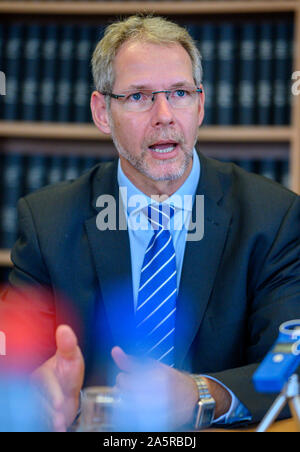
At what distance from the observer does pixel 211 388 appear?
1.01 meters

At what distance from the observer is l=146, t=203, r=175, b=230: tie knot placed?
1379 mm

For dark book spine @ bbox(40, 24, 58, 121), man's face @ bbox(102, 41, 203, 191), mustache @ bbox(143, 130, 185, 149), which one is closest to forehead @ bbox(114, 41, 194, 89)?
man's face @ bbox(102, 41, 203, 191)

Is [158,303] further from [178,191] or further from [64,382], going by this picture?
[64,382]

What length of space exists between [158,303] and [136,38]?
637 mm

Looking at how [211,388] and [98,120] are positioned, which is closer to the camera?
[211,388]

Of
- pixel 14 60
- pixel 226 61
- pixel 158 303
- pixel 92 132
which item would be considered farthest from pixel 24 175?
pixel 158 303

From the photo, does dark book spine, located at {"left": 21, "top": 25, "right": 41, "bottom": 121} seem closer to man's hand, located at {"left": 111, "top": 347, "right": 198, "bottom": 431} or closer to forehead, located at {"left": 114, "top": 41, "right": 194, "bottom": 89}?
forehead, located at {"left": 114, "top": 41, "right": 194, "bottom": 89}

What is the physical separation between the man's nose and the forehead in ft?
0.10

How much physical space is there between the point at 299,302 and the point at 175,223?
351 millimetres

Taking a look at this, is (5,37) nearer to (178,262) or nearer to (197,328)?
(178,262)

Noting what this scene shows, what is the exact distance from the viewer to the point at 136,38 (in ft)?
4.64

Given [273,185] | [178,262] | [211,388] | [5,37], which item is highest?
[5,37]
